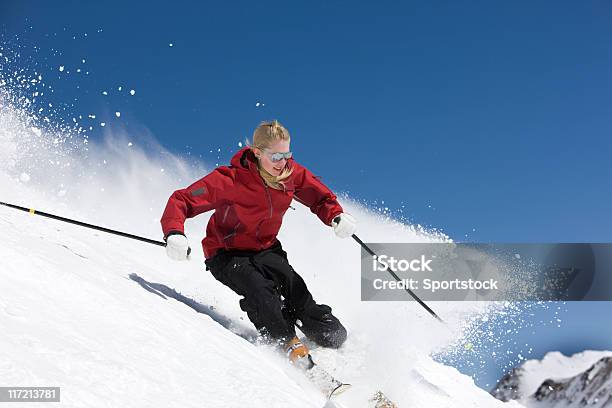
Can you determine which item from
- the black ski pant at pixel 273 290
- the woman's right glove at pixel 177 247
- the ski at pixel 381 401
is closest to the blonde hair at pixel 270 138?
the black ski pant at pixel 273 290

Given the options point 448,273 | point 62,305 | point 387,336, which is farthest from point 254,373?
point 448,273

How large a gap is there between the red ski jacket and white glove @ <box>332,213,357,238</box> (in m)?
0.50

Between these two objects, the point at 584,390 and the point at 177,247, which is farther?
the point at 584,390

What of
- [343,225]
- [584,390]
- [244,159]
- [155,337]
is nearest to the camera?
[155,337]

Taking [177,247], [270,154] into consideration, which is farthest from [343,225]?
[177,247]

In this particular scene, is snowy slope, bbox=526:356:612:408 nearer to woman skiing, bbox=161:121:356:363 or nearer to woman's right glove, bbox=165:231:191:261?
woman skiing, bbox=161:121:356:363

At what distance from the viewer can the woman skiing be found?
4426 millimetres

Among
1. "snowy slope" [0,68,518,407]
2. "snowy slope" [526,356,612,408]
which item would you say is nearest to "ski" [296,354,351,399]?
"snowy slope" [0,68,518,407]

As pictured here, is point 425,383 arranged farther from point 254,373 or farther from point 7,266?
point 7,266

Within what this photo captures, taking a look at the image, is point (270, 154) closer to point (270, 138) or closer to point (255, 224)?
point (270, 138)

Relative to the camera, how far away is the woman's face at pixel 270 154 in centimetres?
454

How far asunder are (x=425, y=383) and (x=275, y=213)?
75.5 inches

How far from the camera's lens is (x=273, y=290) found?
440 cm

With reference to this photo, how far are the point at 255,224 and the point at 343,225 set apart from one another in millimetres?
865
